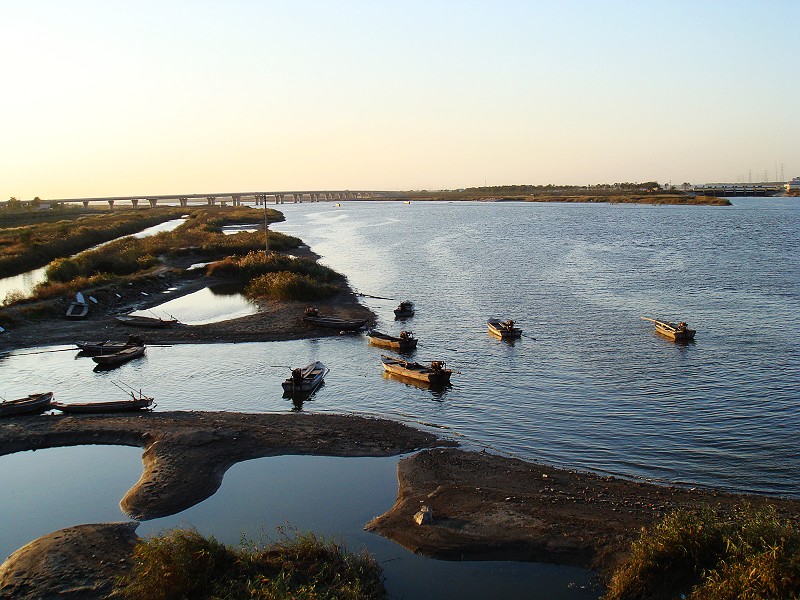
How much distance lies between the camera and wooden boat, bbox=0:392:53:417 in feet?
90.0

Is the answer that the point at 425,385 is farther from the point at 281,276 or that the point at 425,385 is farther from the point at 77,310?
the point at 77,310

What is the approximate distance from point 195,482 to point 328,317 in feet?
84.3

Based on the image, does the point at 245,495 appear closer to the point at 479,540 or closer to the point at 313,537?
the point at 313,537

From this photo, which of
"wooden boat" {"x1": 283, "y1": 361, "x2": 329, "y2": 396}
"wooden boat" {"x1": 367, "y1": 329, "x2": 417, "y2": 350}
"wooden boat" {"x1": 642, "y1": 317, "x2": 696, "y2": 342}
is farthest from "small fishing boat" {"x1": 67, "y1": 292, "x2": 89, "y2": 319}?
"wooden boat" {"x1": 642, "y1": 317, "x2": 696, "y2": 342}

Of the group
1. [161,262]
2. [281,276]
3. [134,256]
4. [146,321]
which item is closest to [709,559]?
[146,321]

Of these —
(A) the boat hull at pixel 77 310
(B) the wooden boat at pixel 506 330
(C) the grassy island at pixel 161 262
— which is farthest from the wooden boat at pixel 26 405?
(C) the grassy island at pixel 161 262

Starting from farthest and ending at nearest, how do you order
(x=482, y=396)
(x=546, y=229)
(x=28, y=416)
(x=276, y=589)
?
(x=546, y=229)
(x=482, y=396)
(x=28, y=416)
(x=276, y=589)

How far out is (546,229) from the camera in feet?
440

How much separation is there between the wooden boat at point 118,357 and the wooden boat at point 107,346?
34 cm

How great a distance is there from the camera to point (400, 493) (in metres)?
20.1

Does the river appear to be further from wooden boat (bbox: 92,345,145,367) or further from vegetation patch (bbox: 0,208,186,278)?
vegetation patch (bbox: 0,208,186,278)

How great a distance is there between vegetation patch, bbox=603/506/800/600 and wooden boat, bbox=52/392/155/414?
20.0 meters

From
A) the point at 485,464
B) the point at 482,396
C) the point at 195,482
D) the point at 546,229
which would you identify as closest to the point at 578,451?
the point at 485,464

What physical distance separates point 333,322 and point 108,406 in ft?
58.0
